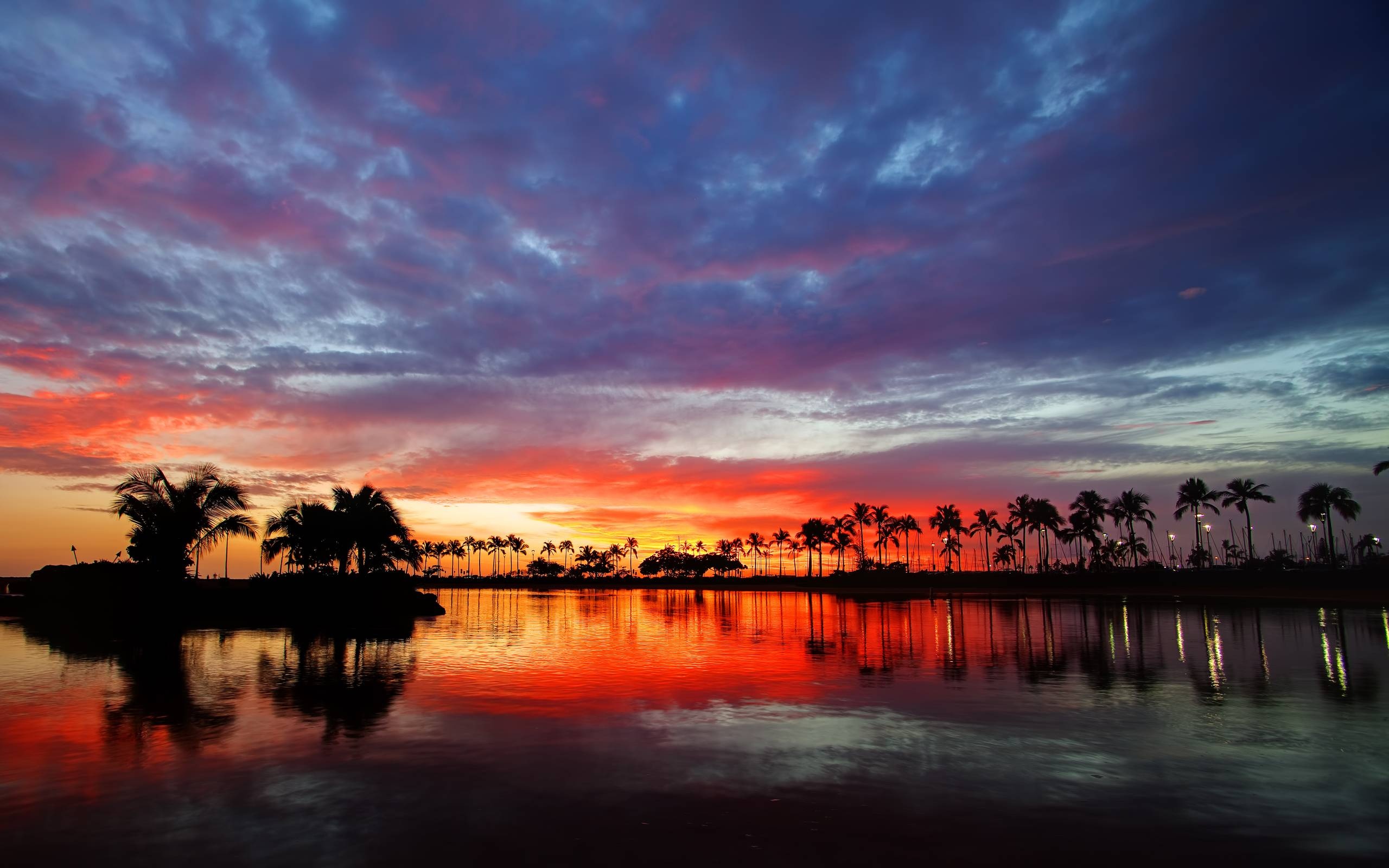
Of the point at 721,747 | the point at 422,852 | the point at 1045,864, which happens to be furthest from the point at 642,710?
the point at 1045,864

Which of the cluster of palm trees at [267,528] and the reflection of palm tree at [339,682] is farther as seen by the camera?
the cluster of palm trees at [267,528]

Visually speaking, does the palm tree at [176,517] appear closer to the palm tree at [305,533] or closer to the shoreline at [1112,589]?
the palm tree at [305,533]

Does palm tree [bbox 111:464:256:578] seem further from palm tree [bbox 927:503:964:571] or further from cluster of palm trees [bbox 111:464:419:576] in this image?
palm tree [bbox 927:503:964:571]

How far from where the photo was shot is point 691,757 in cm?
1083

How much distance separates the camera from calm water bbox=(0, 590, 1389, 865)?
7.51 m

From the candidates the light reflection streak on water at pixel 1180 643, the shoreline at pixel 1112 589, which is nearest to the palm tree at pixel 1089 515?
the shoreline at pixel 1112 589

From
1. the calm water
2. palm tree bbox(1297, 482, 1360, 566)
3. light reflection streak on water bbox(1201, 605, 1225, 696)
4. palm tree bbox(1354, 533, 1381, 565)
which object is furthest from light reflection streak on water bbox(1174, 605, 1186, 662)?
palm tree bbox(1354, 533, 1381, 565)

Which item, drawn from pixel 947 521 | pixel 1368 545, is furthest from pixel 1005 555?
pixel 1368 545

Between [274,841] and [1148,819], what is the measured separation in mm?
9400

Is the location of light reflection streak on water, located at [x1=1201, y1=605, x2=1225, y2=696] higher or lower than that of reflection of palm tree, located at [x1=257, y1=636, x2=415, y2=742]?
lower

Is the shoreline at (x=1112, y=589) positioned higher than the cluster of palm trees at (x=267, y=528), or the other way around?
the cluster of palm trees at (x=267, y=528)

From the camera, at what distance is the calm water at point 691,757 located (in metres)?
7.51

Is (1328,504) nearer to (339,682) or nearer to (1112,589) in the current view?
(1112,589)

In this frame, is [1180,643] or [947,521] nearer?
[1180,643]
